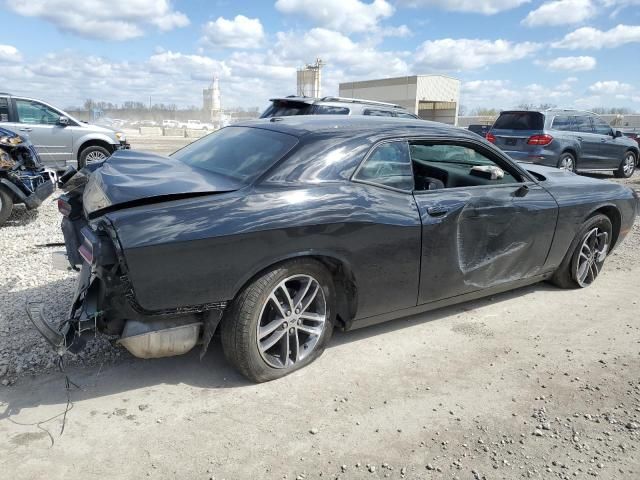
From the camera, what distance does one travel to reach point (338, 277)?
3.33 m

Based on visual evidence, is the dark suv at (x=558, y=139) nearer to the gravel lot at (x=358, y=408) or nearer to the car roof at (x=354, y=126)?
the gravel lot at (x=358, y=408)

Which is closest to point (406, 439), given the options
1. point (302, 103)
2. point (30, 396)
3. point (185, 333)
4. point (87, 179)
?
point (185, 333)

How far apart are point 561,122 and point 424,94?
39.5 m

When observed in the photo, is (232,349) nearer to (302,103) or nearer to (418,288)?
(418,288)

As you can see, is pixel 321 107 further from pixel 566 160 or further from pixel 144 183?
pixel 566 160

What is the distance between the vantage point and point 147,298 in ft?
8.64

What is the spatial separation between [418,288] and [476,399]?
85cm

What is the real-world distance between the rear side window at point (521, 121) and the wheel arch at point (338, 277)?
31.4ft

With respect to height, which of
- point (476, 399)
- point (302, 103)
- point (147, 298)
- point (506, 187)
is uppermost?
point (302, 103)

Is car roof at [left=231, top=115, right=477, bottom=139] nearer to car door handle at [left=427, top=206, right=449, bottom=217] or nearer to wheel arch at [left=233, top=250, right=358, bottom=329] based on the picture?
car door handle at [left=427, top=206, right=449, bottom=217]

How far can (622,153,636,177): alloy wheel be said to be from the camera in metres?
13.9

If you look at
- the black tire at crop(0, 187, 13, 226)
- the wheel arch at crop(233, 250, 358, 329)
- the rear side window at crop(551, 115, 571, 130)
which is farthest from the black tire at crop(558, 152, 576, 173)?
the black tire at crop(0, 187, 13, 226)

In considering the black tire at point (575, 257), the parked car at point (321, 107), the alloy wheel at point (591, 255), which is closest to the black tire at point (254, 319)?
the black tire at point (575, 257)

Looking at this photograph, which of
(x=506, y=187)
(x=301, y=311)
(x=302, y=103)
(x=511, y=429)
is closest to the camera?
(x=511, y=429)
